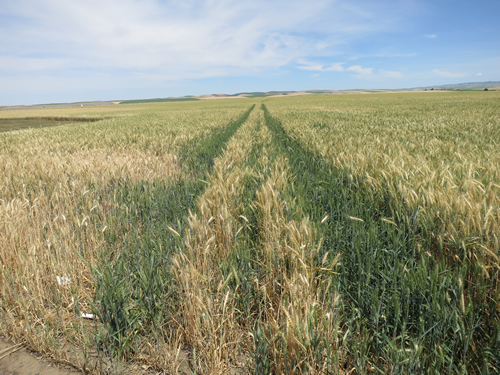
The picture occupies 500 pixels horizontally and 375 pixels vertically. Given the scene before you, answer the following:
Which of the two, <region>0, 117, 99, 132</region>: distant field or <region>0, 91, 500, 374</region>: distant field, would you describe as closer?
<region>0, 91, 500, 374</region>: distant field

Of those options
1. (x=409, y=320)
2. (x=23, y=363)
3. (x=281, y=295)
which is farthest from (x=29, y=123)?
(x=409, y=320)

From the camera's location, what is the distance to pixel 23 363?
1651 millimetres

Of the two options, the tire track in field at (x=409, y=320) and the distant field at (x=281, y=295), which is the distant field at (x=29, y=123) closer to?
the distant field at (x=281, y=295)

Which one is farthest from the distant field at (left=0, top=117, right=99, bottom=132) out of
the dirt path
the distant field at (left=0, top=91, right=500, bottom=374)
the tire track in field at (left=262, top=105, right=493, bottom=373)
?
the tire track in field at (left=262, top=105, right=493, bottom=373)

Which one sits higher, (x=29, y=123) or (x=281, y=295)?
(x=29, y=123)

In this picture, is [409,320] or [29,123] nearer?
[409,320]

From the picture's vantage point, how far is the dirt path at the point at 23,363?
62.6 inches

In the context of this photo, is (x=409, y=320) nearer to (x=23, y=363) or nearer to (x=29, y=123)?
(x=23, y=363)

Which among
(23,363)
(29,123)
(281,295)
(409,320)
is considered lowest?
(23,363)

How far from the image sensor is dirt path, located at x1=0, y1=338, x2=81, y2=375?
5.22 feet

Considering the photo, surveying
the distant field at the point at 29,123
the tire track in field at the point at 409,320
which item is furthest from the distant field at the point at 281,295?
the distant field at the point at 29,123

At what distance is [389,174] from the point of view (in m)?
2.90

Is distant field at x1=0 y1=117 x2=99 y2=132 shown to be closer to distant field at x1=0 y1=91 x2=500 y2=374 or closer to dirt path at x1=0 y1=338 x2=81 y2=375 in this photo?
distant field at x1=0 y1=91 x2=500 y2=374

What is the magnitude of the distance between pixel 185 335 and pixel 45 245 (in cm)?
174
